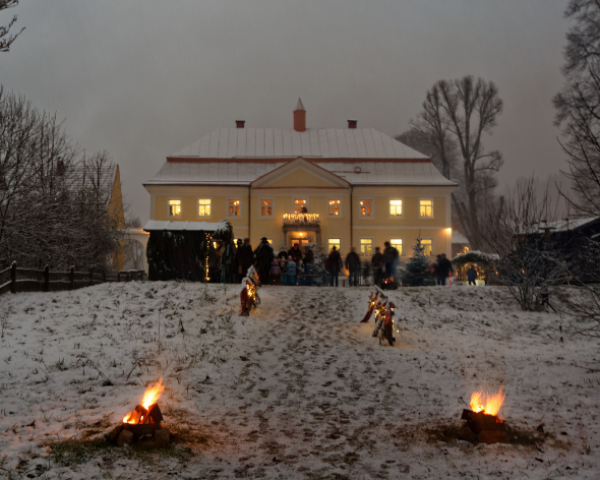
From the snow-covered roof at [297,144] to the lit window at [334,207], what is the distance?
463 cm

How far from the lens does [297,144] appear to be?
150 feet

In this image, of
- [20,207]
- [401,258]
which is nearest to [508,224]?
[20,207]

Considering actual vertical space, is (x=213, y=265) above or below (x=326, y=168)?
below

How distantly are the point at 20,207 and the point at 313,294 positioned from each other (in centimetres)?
906

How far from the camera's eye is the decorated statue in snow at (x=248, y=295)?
13944 millimetres

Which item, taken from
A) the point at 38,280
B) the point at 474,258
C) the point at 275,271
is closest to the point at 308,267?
the point at 275,271

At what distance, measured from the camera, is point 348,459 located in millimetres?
5766

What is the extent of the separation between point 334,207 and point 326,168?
3.75 metres

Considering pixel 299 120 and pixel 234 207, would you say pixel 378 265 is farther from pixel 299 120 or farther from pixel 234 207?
pixel 299 120

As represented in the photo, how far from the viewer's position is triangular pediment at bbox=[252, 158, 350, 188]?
40562 mm

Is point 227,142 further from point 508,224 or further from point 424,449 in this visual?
point 424,449

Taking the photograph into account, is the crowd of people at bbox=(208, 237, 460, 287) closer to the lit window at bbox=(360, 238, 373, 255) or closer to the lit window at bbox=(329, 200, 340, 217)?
the lit window at bbox=(360, 238, 373, 255)

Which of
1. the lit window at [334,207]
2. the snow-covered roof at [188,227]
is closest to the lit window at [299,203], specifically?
the lit window at [334,207]

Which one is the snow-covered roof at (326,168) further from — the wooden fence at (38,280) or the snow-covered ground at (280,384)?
the snow-covered ground at (280,384)
